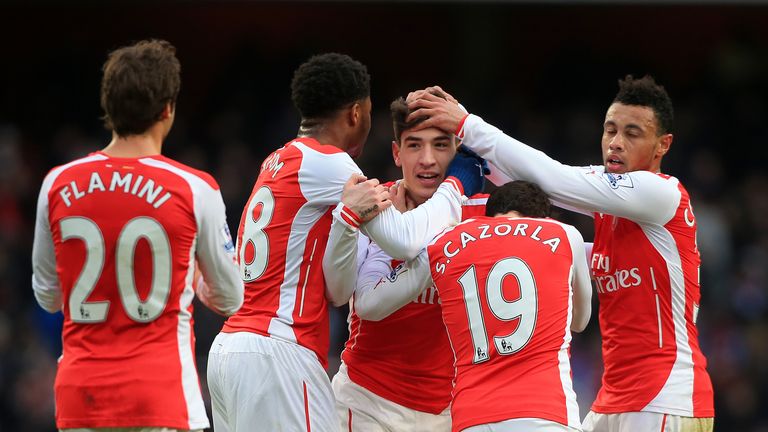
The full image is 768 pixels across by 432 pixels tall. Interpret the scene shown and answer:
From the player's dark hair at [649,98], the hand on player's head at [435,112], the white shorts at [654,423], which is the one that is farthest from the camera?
the player's dark hair at [649,98]

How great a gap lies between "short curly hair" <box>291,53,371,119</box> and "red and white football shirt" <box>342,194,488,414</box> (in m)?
0.79

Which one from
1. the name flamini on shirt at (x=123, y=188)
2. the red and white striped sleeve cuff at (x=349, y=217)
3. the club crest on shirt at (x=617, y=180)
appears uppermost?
the club crest on shirt at (x=617, y=180)

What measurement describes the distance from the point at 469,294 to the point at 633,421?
3.79 feet

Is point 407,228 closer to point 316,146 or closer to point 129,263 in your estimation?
point 316,146

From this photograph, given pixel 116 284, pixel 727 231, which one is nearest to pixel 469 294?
pixel 116 284

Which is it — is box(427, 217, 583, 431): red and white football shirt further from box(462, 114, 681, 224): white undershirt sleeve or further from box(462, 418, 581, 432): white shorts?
box(462, 114, 681, 224): white undershirt sleeve

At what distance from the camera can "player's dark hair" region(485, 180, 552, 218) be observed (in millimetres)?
5113

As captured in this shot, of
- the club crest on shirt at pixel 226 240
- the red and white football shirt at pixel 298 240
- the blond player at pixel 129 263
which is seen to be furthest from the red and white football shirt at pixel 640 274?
the blond player at pixel 129 263

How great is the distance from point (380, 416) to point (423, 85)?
11506 millimetres

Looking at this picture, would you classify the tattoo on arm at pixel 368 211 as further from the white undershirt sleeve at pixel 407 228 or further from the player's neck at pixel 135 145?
the player's neck at pixel 135 145

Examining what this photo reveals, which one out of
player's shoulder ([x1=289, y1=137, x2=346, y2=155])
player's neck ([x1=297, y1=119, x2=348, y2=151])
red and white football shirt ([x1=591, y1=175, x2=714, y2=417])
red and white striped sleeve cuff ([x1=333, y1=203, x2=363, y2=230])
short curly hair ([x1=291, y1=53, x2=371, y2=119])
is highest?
short curly hair ([x1=291, y1=53, x2=371, y2=119])

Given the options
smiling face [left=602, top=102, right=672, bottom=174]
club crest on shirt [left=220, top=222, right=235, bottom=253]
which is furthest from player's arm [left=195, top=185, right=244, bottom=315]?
smiling face [left=602, top=102, right=672, bottom=174]

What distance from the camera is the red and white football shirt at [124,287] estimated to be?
4.25m

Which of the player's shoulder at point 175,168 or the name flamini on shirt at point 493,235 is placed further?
the name flamini on shirt at point 493,235
